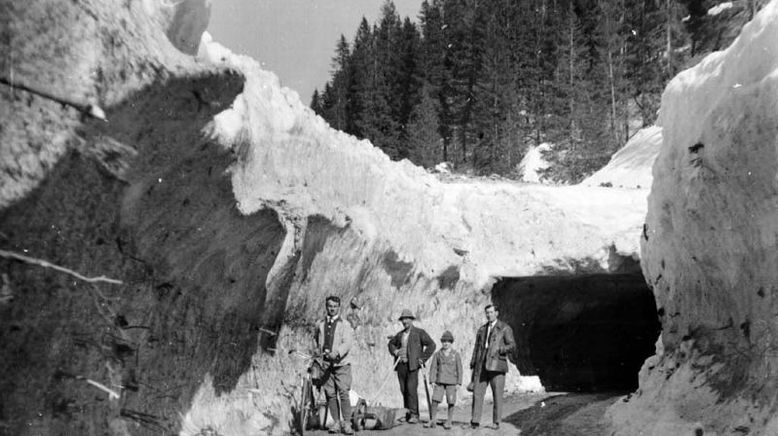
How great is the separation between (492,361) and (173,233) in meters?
4.48

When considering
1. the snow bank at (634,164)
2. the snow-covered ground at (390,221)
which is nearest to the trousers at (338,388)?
the snow-covered ground at (390,221)

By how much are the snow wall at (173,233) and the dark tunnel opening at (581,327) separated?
422cm

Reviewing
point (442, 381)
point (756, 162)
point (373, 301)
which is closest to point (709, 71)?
point (756, 162)

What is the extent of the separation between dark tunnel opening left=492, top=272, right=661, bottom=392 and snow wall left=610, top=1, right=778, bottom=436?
5.35m

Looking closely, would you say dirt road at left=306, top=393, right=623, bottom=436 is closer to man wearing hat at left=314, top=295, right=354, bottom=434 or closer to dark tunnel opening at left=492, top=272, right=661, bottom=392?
man wearing hat at left=314, top=295, right=354, bottom=434

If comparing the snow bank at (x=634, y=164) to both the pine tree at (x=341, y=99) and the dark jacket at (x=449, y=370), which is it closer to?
the dark jacket at (x=449, y=370)

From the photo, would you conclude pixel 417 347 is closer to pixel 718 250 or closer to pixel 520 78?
pixel 718 250

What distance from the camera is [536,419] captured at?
10.9 meters

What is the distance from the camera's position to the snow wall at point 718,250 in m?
7.63

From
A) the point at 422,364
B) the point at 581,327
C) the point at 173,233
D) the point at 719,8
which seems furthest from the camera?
the point at 719,8

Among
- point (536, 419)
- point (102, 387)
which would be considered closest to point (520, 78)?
point (536, 419)

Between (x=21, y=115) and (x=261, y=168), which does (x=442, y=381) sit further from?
(x=21, y=115)

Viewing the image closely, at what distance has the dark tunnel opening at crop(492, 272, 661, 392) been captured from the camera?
17062mm

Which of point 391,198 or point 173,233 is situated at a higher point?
point 391,198
